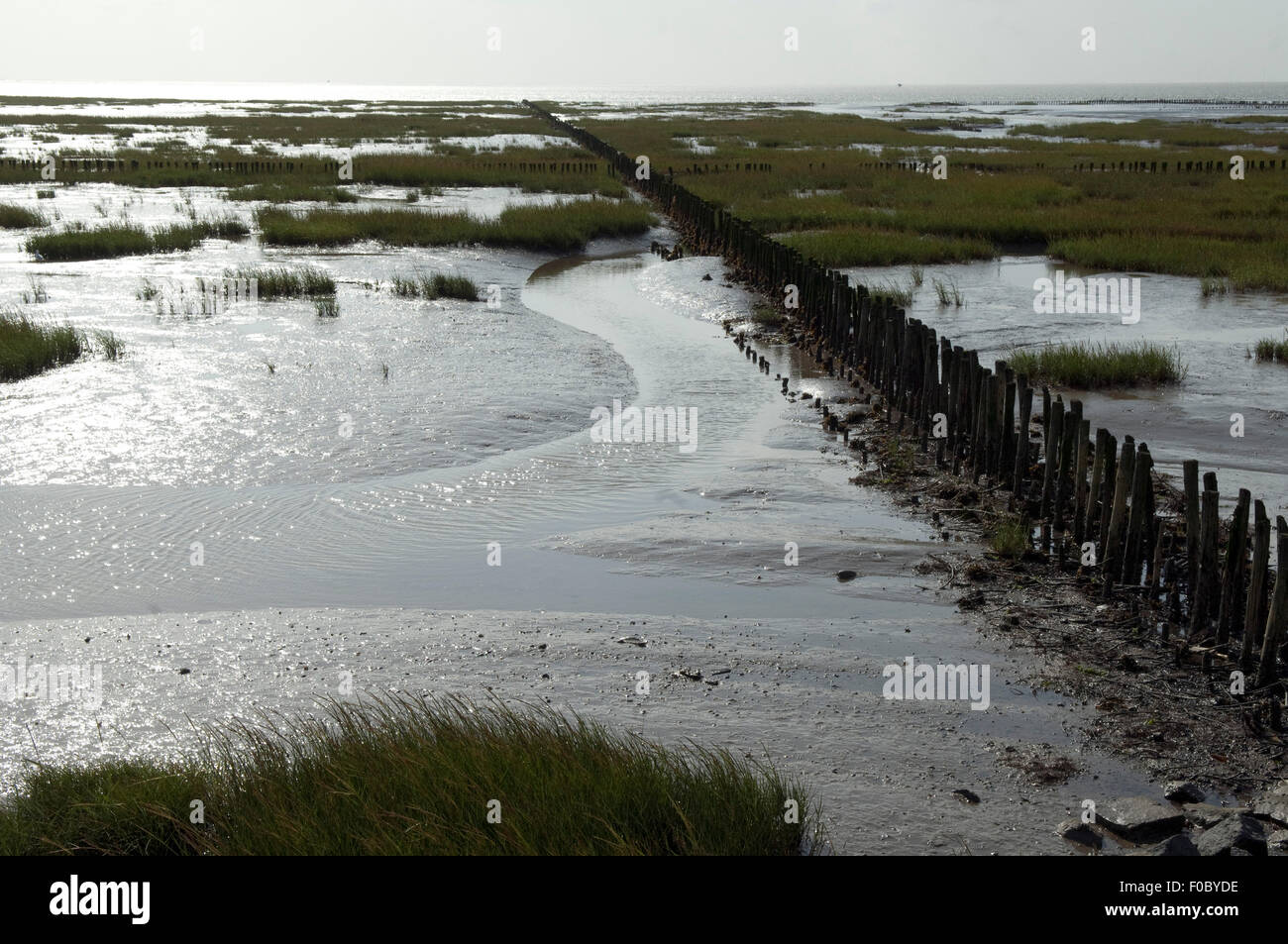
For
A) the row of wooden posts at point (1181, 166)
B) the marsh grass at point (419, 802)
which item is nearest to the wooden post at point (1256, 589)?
the marsh grass at point (419, 802)

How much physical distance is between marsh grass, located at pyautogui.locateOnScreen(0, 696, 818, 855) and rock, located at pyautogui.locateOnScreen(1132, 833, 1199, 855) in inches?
51.7

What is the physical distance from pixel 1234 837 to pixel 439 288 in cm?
1675

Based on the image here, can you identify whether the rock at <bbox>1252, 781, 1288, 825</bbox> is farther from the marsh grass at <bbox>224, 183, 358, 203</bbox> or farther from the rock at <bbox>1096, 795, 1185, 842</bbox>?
the marsh grass at <bbox>224, 183, 358, 203</bbox>

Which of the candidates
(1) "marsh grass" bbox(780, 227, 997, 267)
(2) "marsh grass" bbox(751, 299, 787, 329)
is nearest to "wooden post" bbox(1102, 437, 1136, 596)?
(2) "marsh grass" bbox(751, 299, 787, 329)

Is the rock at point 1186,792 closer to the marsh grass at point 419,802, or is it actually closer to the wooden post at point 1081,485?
the marsh grass at point 419,802

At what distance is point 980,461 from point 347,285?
1330 cm

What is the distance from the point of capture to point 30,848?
4355 mm

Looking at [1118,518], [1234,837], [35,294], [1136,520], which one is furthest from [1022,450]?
[35,294]

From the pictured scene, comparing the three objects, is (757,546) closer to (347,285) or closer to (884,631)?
(884,631)

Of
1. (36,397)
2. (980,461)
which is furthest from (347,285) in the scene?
(980,461)

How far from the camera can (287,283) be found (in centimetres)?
1920

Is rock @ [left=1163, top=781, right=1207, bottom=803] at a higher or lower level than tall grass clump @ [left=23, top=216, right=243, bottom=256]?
lower

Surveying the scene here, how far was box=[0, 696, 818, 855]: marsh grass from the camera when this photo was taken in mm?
4297

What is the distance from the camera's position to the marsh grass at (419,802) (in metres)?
4.30
